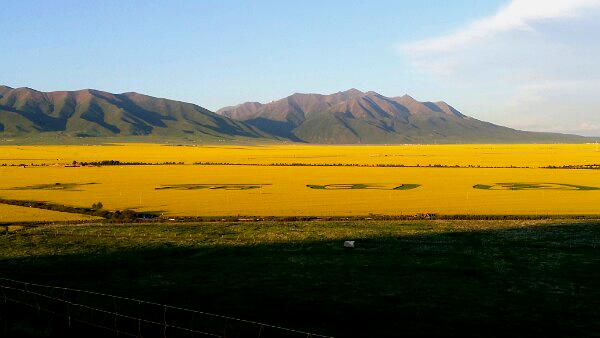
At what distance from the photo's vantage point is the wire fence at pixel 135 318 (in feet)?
64.5

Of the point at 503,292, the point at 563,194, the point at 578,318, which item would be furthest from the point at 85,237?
the point at 563,194

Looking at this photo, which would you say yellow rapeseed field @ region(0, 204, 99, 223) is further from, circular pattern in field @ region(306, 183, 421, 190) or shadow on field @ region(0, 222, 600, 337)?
circular pattern in field @ region(306, 183, 421, 190)

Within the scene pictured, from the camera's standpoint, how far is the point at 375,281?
2677 cm

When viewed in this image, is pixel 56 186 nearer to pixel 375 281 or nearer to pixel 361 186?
pixel 361 186

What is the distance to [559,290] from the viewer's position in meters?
25.0

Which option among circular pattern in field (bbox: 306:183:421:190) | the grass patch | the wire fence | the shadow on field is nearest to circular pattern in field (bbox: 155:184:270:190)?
circular pattern in field (bbox: 306:183:421:190)

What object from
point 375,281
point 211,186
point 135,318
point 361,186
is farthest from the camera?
point 211,186

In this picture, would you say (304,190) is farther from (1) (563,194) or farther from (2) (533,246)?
(2) (533,246)

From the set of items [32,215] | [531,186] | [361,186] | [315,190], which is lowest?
[32,215]

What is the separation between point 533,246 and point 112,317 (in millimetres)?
24862

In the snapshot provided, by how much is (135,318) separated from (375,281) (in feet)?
39.0

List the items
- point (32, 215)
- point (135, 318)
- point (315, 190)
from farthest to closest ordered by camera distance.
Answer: point (315, 190) < point (32, 215) < point (135, 318)

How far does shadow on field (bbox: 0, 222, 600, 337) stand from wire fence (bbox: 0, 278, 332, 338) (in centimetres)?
101

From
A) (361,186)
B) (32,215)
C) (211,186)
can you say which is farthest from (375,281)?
(211,186)
